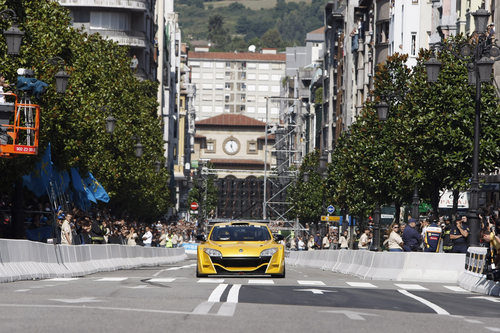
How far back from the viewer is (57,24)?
40.5 meters

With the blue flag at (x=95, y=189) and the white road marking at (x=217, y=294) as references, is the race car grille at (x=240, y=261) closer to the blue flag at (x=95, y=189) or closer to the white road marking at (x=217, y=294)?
the white road marking at (x=217, y=294)

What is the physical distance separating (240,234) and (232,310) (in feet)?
46.8

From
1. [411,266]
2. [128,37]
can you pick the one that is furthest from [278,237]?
[128,37]

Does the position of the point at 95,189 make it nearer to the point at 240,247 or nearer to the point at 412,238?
the point at 412,238

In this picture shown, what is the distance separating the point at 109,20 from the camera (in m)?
85.9

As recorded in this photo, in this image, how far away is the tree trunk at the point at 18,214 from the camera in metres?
36.0

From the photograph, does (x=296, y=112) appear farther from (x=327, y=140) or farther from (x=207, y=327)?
(x=207, y=327)

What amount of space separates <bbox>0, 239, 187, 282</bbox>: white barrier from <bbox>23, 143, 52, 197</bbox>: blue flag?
3.38 meters

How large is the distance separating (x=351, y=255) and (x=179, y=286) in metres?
16.9

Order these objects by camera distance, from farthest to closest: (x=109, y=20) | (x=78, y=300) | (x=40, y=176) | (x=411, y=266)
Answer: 1. (x=109, y=20)
2. (x=40, y=176)
3. (x=411, y=266)
4. (x=78, y=300)

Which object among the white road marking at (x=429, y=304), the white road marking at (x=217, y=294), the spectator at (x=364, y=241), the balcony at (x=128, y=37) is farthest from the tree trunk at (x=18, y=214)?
the balcony at (x=128, y=37)

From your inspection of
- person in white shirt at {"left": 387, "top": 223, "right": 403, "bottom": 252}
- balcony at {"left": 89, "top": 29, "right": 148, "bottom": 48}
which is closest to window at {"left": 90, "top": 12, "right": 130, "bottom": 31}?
balcony at {"left": 89, "top": 29, "right": 148, "bottom": 48}

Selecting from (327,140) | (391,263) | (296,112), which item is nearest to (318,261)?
(391,263)

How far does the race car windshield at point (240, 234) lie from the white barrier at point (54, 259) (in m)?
3.55
